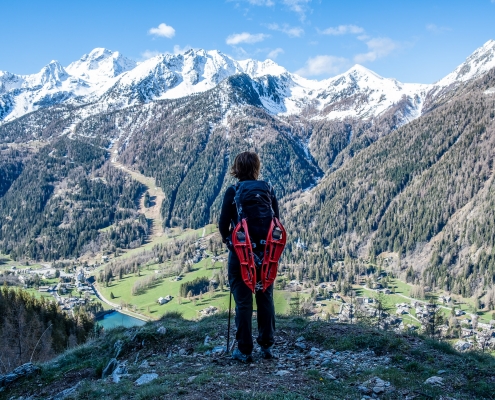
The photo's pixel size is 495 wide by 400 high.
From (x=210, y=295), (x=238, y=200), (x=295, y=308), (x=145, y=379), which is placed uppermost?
(x=238, y=200)

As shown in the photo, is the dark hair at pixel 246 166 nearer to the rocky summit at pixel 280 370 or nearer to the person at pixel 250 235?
the person at pixel 250 235

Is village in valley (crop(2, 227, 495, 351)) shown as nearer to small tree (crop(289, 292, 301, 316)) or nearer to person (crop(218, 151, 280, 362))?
small tree (crop(289, 292, 301, 316))

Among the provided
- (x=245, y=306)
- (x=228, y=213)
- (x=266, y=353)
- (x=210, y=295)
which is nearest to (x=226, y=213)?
(x=228, y=213)

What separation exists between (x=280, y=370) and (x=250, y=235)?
290 centimetres

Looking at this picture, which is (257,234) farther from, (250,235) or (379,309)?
(379,309)

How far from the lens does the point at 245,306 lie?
7996mm

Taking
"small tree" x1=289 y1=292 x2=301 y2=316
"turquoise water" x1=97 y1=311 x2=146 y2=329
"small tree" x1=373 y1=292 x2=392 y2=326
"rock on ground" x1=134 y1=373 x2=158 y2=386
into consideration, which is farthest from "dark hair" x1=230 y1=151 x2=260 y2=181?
"turquoise water" x1=97 y1=311 x2=146 y2=329

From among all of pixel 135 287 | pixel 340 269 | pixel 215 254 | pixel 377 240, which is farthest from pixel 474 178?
pixel 135 287

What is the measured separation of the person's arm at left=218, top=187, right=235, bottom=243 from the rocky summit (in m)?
2.90

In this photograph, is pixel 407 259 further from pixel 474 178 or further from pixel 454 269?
pixel 474 178

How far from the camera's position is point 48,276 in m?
155

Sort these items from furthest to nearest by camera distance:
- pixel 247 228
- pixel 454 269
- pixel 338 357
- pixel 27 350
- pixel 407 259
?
pixel 407 259 < pixel 454 269 < pixel 27 350 < pixel 338 357 < pixel 247 228

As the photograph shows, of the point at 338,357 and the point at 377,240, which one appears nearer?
the point at 338,357

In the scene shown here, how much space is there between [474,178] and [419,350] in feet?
675
